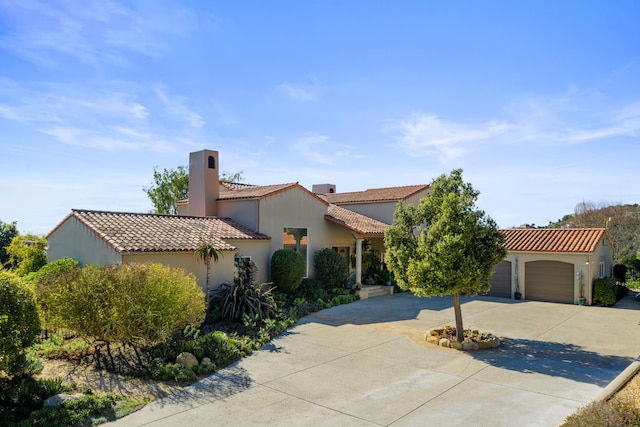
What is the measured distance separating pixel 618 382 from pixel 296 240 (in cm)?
1447

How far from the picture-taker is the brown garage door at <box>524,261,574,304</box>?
835 inches

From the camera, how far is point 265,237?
62.9 feet

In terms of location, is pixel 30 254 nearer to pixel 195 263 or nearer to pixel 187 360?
pixel 195 263

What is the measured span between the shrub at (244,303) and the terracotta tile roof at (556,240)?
1353cm

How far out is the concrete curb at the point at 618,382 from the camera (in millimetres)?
8377

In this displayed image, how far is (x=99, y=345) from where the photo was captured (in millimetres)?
11070

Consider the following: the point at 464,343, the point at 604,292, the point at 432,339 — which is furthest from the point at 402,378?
the point at 604,292

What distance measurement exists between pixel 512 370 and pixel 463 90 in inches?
362

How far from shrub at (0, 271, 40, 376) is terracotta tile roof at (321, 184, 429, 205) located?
20543mm

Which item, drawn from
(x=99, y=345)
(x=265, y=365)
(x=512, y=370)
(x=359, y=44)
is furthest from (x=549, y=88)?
(x=99, y=345)

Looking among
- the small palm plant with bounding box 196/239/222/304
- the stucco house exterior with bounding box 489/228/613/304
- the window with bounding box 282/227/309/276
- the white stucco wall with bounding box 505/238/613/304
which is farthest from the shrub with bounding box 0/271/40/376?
the stucco house exterior with bounding box 489/228/613/304

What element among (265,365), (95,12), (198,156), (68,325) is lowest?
(265,365)

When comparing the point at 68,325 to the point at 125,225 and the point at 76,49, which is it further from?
the point at 76,49

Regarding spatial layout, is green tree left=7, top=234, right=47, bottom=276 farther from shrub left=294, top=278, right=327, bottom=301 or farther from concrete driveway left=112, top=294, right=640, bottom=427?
concrete driveway left=112, top=294, right=640, bottom=427
